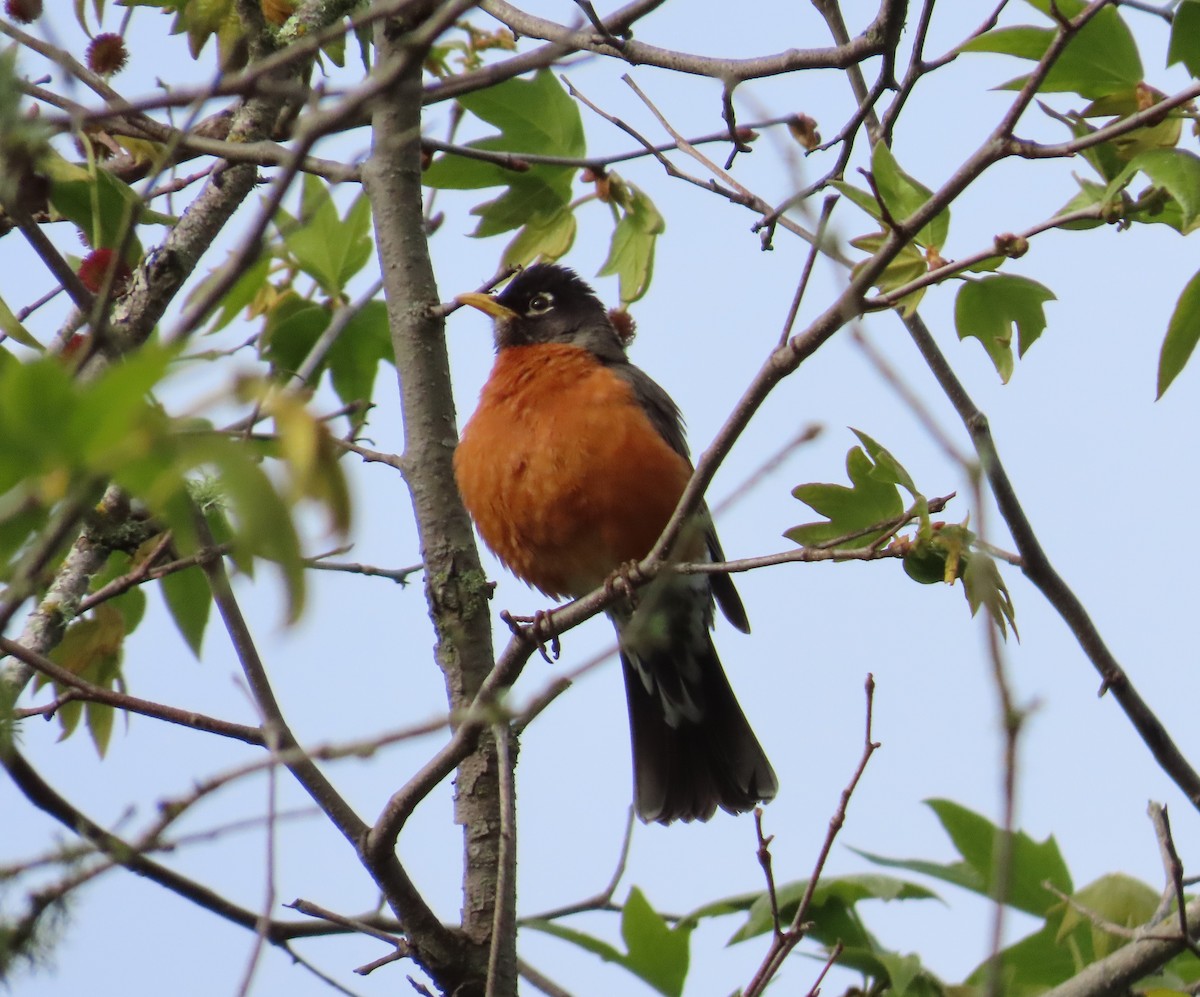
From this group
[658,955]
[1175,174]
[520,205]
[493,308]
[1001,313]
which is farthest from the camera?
[493,308]

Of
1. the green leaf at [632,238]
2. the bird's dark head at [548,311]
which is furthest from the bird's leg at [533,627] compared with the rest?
the bird's dark head at [548,311]

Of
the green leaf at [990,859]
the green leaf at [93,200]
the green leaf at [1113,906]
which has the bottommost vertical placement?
the green leaf at [1113,906]

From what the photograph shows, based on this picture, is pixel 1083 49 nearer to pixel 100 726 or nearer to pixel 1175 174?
pixel 1175 174

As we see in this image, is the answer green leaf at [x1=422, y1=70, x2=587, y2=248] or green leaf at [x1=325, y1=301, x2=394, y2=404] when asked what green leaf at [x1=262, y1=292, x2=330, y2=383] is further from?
green leaf at [x1=422, y1=70, x2=587, y2=248]

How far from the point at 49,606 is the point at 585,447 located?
1821 millimetres

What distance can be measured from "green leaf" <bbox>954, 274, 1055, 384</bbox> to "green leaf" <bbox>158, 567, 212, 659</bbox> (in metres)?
1.90

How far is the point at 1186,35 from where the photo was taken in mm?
2420

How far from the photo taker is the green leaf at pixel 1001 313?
280cm

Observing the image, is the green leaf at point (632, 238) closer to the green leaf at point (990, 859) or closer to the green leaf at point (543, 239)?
the green leaf at point (543, 239)

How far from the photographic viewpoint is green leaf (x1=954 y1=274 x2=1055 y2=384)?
2.80m

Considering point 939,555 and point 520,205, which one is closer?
point 939,555

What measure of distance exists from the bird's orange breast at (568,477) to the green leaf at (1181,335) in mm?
2202

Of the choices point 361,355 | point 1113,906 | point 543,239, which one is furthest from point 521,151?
point 1113,906

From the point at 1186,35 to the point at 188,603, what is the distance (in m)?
2.50
